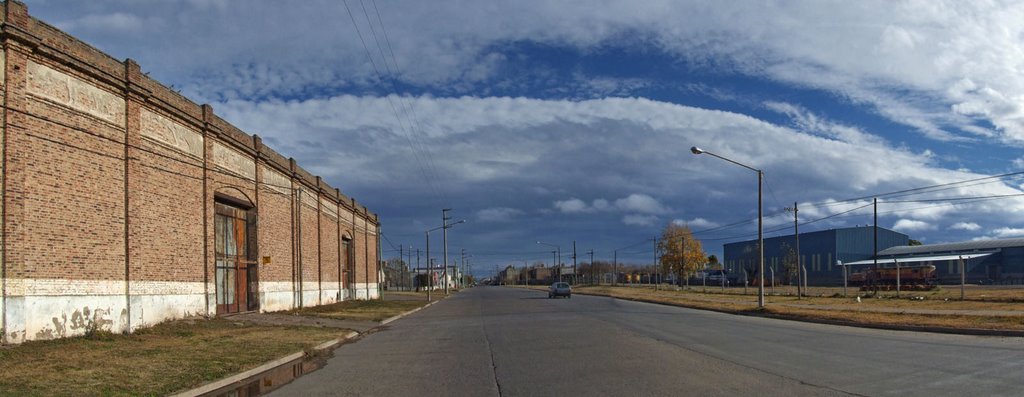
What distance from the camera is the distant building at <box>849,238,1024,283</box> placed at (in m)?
88.3

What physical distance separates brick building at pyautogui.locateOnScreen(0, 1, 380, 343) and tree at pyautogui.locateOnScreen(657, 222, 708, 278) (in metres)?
67.2

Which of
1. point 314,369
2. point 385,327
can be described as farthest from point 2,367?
point 385,327

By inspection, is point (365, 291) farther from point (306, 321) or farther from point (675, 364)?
point (675, 364)

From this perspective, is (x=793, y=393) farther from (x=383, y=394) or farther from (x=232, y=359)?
(x=232, y=359)

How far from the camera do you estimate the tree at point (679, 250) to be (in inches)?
3684

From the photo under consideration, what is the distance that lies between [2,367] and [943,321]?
81.8 ft

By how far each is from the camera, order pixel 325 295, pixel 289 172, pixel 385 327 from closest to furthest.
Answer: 1. pixel 385 327
2. pixel 289 172
3. pixel 325 295

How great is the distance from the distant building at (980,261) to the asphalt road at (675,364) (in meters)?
74.8

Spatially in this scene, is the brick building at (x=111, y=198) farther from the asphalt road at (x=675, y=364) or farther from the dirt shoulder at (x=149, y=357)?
the asphalt road at (x=675, y=364)

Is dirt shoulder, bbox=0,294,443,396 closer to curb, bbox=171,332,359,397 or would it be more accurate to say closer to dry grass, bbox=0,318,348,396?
dry grass, bbox=0,318,348,396

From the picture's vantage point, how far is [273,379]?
13.5 metres

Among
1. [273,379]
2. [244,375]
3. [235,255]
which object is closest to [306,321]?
[235,255]

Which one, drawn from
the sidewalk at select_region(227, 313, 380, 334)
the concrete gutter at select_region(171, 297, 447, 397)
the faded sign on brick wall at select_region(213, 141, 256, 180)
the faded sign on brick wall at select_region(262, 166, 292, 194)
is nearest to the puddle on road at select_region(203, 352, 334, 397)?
the concrete gutter at select_region(171, 297, 447, 397)

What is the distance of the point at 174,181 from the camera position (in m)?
24.7
